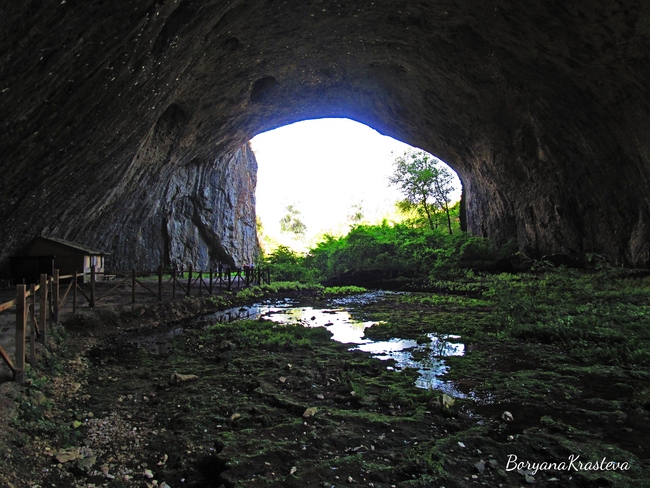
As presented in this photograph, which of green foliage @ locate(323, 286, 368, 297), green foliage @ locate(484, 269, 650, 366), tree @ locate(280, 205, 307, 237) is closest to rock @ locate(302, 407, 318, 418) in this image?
green foliage @ locate(484, 269, 650, 366)

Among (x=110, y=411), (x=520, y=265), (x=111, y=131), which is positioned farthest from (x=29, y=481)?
(x=520, y=265)

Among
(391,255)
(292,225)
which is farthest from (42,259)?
(292,225)

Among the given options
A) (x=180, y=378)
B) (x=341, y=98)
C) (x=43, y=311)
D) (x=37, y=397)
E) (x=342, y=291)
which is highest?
(x=341, y=98)

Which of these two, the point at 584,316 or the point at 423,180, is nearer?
the point at 584,316

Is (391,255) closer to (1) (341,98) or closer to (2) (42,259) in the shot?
(1) (341,98)

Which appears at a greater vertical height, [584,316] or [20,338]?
[20,338]

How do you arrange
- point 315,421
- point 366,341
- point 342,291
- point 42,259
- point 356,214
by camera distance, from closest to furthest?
point 315,421 → point 366,341 → point 42,259 → point 342,291 → point 356,214

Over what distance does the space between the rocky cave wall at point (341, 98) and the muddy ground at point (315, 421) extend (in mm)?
5554

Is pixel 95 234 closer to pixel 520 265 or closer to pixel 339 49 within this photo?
pixel 339 49

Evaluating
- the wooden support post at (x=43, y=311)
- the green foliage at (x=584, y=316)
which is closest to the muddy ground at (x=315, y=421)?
the wooden support post at (x=43, y=311)

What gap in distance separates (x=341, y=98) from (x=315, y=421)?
2328 centimetres

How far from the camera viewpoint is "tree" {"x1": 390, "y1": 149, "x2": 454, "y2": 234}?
35094 mm

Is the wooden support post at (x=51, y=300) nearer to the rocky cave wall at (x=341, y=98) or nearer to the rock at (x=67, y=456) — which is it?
the rocky cave wall at (x=341, y=98)

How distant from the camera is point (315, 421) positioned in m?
4.64
